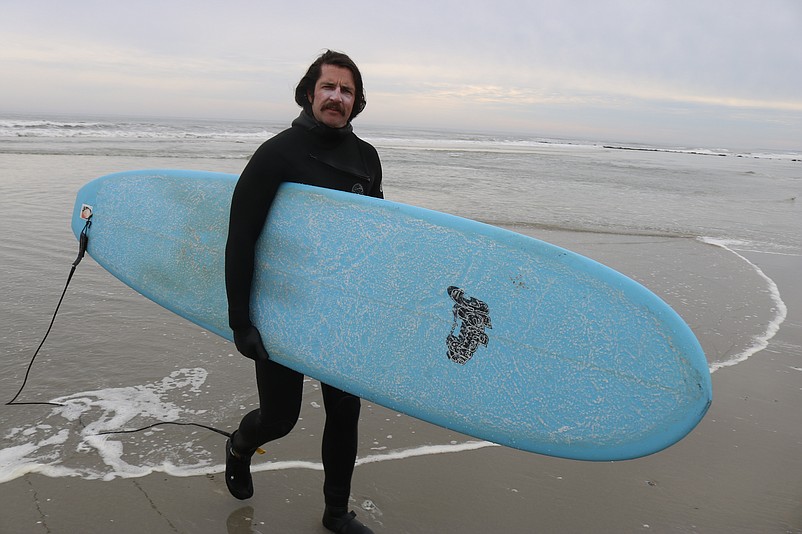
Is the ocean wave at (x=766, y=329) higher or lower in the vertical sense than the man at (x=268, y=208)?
lower

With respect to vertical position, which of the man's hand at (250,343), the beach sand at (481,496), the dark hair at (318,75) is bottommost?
the beach sand at (481,496)

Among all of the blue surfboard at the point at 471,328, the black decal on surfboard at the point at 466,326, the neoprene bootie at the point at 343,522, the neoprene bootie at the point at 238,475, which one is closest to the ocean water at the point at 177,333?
the neoprene bootie at the point at 238,475

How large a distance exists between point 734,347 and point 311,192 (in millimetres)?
3073

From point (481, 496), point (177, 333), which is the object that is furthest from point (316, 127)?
point (177, 333)

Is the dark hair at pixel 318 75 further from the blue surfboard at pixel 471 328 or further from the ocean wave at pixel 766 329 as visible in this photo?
the ocean wave at pixel 766 329

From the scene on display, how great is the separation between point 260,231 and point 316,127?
355 millimetres

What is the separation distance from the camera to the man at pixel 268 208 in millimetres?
1874

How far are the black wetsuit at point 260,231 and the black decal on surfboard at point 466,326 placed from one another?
1.24ft

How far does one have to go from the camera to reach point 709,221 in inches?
372

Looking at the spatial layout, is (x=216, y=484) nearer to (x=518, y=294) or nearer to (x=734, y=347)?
(x=518, y=294)

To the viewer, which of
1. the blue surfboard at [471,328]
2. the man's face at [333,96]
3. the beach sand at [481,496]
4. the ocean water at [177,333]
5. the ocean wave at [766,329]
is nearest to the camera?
the blue surfboard at [471,328]

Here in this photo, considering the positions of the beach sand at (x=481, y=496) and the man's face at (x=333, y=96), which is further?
the beach sand at (x=481, y=496)

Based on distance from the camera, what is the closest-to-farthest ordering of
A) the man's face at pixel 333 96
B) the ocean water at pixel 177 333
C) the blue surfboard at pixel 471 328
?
the blue surfboard at pixel 471 328 < the man's face at pixel 333 96 < the ocean water at pixel 177 333

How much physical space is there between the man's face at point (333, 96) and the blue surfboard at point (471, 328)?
0.26m
